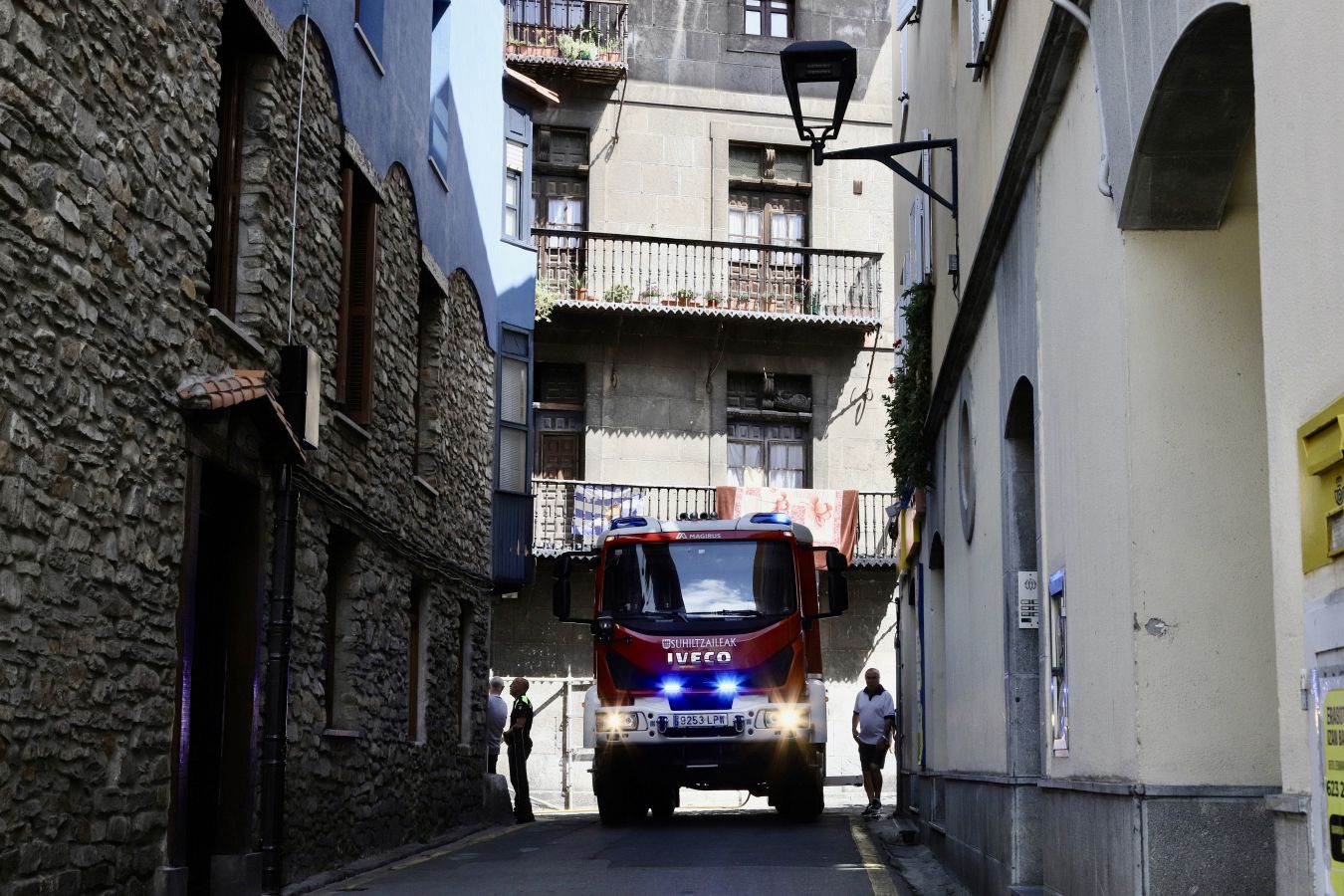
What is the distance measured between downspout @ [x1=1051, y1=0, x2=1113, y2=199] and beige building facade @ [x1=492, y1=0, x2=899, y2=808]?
2031cm

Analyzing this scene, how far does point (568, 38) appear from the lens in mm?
28438

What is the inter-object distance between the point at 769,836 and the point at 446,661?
435 centimetres

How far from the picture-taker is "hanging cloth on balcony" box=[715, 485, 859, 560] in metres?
27.3

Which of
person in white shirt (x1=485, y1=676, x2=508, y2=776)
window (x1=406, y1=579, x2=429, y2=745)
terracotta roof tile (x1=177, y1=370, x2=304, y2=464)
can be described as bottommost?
person in white shirt (x1=485, y1=676, x2=508, y2=776)

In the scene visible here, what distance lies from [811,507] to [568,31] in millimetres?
9117

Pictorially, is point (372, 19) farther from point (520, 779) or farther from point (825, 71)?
point (520, 779)

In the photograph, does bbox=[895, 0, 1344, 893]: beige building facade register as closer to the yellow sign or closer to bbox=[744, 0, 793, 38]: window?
the yellow sign

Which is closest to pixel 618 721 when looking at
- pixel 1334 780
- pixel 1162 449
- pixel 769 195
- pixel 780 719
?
pixel 780 719

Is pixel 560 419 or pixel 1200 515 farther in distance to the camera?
→ pixel 560 419

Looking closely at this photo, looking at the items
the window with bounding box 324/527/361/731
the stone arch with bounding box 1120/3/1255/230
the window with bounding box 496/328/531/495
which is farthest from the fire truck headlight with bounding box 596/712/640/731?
the stone arch with bounding box 1120/3/1255/230

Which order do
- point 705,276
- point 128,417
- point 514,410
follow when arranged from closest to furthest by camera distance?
point 128,417
point 514,410
point 705,276

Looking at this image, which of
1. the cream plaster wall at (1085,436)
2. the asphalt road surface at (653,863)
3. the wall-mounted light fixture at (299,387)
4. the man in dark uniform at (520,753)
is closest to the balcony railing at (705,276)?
the man in dark uniform at (520,753)

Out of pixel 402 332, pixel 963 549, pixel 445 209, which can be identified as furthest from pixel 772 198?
pixel 963 549

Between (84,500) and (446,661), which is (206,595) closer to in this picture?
(84,500)
